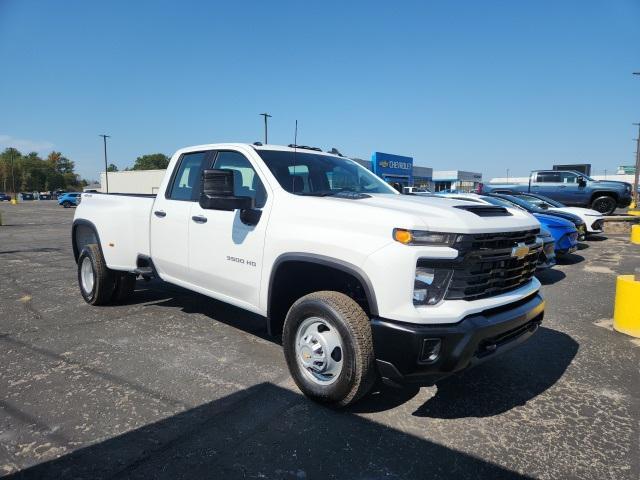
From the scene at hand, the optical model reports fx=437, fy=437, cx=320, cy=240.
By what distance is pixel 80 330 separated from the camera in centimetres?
469

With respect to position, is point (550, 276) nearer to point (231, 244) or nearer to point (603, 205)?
point (231, 244)

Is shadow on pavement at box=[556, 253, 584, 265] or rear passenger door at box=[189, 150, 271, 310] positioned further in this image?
shadow on pavement at box=[556, 253, 584, 265]

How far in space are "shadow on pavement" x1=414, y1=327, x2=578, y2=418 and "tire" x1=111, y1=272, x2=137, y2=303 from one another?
4.08 m

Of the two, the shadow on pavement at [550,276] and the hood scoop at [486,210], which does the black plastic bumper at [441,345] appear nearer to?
the hood scoop at [486,210]

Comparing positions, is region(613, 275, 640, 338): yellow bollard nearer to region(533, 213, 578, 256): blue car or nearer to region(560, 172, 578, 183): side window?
region(533, 213, 578, 256): blue car

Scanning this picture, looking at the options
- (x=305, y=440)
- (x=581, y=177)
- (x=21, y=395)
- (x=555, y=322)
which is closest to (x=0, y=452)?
(x=21, y=395)

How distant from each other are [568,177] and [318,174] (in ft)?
59.0

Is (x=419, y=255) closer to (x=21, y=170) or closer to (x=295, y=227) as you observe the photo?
(x=295, y=227)

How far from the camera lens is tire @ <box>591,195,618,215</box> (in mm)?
17578

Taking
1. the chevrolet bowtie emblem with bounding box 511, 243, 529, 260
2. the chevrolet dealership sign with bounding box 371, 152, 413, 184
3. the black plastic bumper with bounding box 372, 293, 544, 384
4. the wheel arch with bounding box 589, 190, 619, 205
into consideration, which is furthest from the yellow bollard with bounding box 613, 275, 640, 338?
the chevrolet dealership sign with bounding box 371, 152, 413, 184

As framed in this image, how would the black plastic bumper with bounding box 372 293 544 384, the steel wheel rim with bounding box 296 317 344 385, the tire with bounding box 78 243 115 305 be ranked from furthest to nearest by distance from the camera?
1. the tire with bounding box 78 243 115 305
2. the steel wheel rim with bounding box 296 317 344 385
3. the black plastic bumper with bounding box 372 293 544 384

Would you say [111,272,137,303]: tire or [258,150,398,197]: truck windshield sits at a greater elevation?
[258,150,398,197]: truck windshield

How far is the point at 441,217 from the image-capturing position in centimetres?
271

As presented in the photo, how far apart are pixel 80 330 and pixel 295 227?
3018mm
